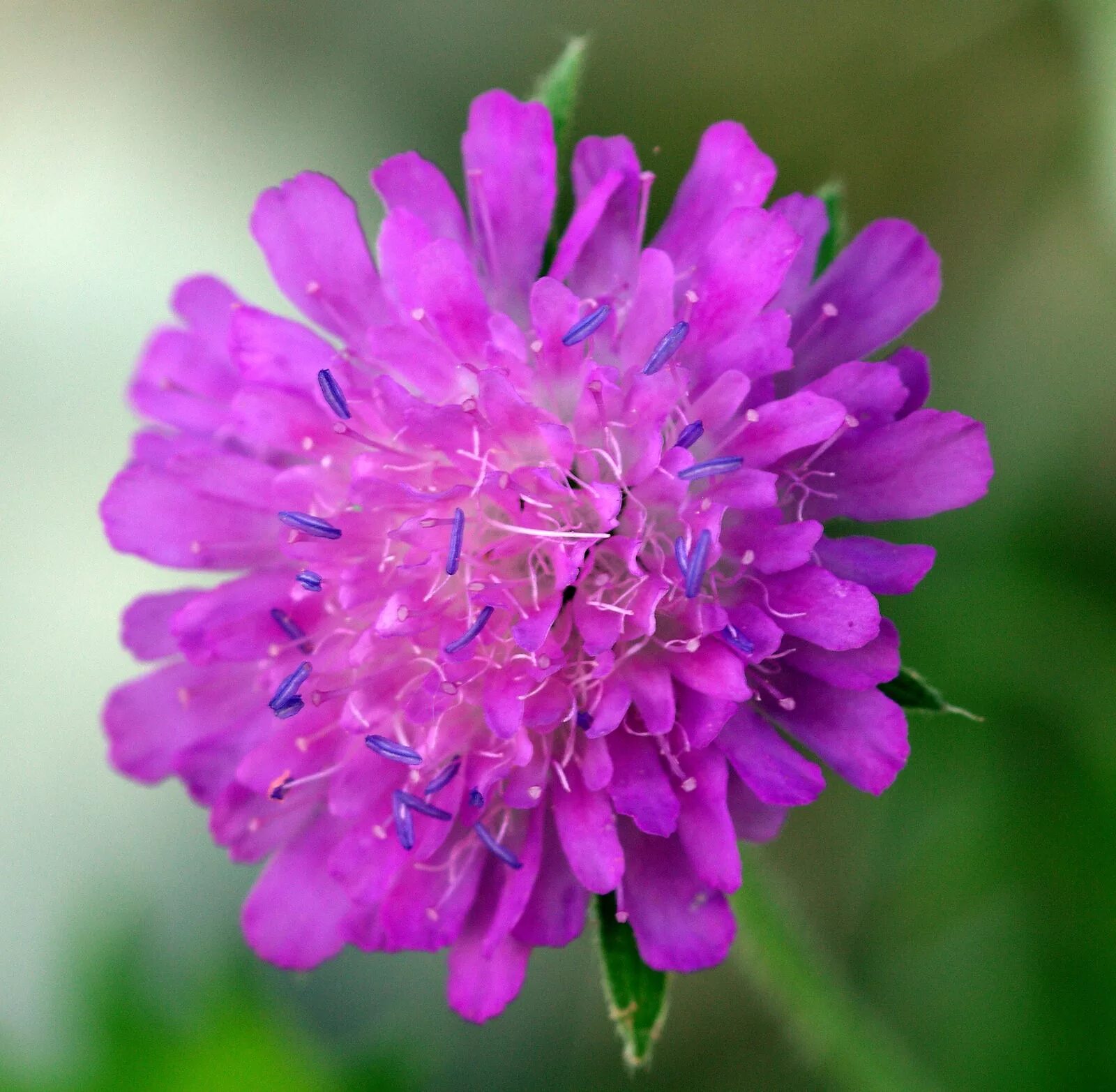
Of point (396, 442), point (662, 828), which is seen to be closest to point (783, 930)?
point (662, 828)

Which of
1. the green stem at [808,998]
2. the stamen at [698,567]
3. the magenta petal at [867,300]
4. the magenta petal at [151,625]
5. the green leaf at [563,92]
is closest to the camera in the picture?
the stamen at [698,567]

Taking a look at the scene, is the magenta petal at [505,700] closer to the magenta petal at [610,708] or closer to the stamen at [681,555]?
the magenta petal at [610,708]

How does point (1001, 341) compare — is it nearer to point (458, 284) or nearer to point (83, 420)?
point (458, 284)

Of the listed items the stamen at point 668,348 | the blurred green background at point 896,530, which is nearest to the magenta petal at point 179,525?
the stamen at point 668,348

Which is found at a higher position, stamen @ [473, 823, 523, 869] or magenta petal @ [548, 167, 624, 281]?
magenta petal @ [548, 167, 624, 281]

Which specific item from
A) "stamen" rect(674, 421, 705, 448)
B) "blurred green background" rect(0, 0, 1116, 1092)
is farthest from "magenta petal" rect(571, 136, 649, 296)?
"blurred green background" rect(0, 0, 1116, 1092)

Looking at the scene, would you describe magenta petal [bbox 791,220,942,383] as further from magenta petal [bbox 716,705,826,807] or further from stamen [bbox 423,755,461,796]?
stamen [bbox 423,755,461,796]

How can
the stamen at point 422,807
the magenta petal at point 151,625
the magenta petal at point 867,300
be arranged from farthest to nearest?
the magenta petal at point 151,625, the magenta petal at point 867,300, the stamen at point 422,807
